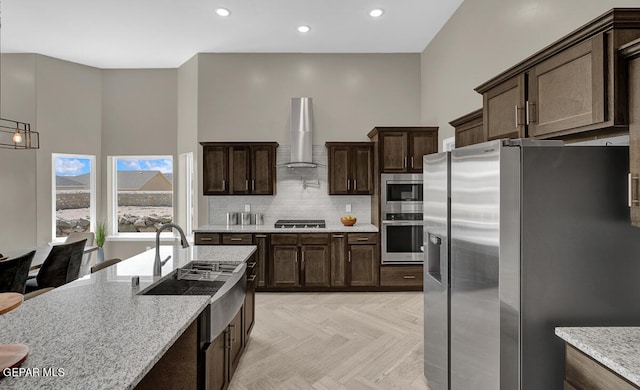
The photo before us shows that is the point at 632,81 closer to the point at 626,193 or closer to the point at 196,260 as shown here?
the point at 626,193

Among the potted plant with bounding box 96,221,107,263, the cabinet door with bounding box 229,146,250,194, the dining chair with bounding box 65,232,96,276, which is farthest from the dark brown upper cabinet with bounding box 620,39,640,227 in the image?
the potted plant with bounding box 96,221,107,263

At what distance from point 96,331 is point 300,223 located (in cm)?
369

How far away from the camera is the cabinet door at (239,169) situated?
4844mm

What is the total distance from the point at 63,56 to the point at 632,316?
23.9 feet

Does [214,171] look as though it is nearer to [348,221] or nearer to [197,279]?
[348,221]

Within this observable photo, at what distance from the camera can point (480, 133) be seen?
9.09 ft

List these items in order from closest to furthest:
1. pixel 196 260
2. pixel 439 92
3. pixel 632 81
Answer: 1. pixel 632 81
2. pixel 196 260
3. pixel 439 92

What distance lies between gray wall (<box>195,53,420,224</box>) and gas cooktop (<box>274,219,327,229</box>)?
1.25 m

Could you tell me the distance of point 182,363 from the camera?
1600 millimetres

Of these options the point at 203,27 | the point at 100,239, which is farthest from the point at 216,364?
the point at 100,239

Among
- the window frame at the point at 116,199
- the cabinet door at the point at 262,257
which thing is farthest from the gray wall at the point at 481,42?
the window frame at the point at 116,199

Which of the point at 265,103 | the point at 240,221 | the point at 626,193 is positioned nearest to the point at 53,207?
the point at 240,221

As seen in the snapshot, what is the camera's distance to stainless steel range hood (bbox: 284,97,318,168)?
4.96m

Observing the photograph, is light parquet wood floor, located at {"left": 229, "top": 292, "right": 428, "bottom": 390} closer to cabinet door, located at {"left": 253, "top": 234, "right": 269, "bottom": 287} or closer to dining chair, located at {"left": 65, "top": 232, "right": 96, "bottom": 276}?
cabinet door, located at {"left": 253, "top": 234, "right": 269, "bottom": 287}
